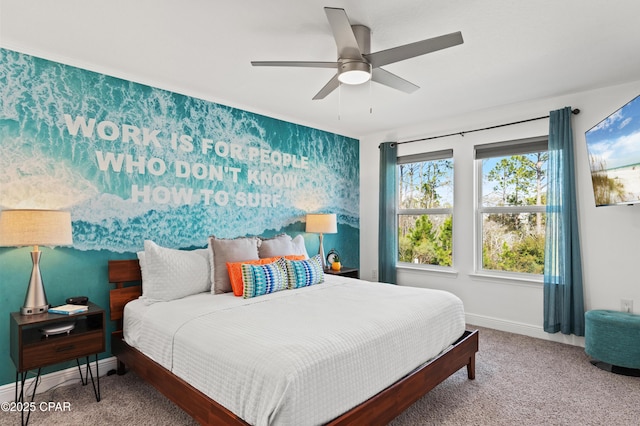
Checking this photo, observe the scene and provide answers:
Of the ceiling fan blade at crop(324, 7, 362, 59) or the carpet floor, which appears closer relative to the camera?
the ceiling fan blade at crop(324, 7, 362, 59)

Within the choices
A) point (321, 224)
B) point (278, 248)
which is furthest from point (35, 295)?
point (321, 224)

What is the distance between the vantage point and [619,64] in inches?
114

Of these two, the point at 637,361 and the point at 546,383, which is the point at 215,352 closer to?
the point at 546,383

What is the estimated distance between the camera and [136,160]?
3.12 metres

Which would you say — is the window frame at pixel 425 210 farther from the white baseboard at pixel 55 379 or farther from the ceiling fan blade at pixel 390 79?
the white baseboard at pixel 55 379

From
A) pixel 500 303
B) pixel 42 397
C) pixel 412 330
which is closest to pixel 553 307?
pixel 500 303

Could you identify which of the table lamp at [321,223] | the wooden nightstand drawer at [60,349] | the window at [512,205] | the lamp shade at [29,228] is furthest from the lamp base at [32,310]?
the window at [512,205]

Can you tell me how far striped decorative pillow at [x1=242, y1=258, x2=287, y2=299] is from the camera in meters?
2.85

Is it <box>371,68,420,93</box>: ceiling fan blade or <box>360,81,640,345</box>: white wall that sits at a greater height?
<box>371,68,420,93</box>: ceiling fan blade

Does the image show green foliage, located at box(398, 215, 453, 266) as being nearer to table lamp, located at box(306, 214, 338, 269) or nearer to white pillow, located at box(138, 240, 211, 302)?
table lamp, located at box(306, 214, 338, 269)

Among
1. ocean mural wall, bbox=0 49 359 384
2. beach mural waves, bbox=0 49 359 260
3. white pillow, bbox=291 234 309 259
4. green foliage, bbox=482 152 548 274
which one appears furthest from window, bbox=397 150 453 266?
white pillow, bbox=291 234 309 259

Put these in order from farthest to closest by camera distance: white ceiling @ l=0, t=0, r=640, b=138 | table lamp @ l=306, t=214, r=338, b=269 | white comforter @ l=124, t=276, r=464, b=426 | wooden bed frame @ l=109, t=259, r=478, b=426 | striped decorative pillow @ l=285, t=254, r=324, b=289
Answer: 1. table lamp @ l=306, t=214, r=338, b=269
2. striped decorative pillow @ l=285, t=254, r=324, b=289
3. white ceiling @ l=0, t=0, r=640, b=138
4. wooden bed frame @ l=109, t=259, r=478, b=426
5. white comforter @ l=124, t=276, r=464, b=426

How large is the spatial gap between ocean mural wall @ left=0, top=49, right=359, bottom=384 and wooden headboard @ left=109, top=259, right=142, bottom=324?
0.12 m

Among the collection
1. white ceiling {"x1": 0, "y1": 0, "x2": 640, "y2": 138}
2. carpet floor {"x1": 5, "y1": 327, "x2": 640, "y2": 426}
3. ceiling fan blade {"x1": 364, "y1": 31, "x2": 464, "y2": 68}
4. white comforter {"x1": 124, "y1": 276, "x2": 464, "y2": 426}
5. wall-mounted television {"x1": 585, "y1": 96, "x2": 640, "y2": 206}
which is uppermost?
white ceiling {"x1": 0, "y1": 0, "x2": 640, "y2": 138}
